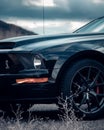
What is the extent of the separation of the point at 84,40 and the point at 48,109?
1941 mm

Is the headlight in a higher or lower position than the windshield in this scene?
lower

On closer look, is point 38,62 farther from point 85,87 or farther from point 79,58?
point 85,87

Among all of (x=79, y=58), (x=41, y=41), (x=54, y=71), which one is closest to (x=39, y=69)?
(x=54, y=71)

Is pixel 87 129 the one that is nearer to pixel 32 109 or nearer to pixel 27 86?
pixel 27 86

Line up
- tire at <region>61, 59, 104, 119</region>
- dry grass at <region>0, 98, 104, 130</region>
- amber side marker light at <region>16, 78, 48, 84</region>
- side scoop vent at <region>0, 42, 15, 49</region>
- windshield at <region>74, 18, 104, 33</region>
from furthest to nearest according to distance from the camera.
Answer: windshield at <region>74, 18, 104, 33</region> < side scoop vent at <region>0, 42, 15, 49</region> < tire at <region>61, 59, 104, 119</region> < amber side marker light at <region>16, 78, 48, 84</region> < dry grass at <region>0, 98, 104, 130</region>

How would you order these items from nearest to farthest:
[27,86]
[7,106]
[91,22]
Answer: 1. [27,86]
2. [7,106]
3. [91,22]

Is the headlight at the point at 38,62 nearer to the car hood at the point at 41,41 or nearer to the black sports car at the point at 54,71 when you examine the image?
the black sports car at the point at 54,71

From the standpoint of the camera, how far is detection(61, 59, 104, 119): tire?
8.29m

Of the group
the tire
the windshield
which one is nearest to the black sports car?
the tire

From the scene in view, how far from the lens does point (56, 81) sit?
324 inches

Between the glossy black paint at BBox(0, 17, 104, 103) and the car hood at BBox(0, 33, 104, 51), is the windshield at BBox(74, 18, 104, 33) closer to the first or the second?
the car hood at BBox(0, 33, 104, 51)

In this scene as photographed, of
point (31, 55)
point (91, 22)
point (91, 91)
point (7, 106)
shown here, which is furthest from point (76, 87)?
point (91, 22)

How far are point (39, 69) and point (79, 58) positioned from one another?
597 mm

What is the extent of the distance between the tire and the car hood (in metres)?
0.34
